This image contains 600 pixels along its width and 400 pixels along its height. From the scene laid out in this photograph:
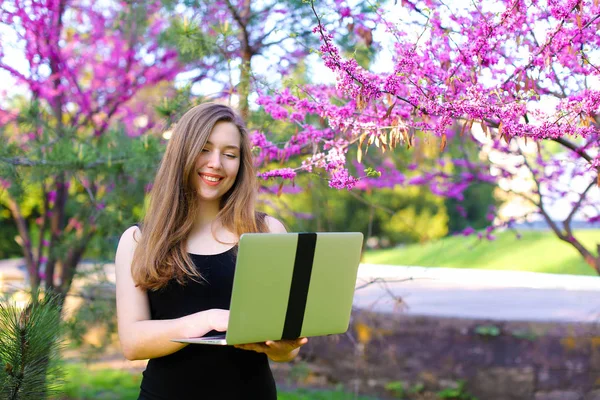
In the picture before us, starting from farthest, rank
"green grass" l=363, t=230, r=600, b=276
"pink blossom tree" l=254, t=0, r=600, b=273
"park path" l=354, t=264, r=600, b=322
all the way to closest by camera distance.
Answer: "green grass" l=363, t=230, r=600, b=276
"park path" l=354, t=264, r=600, b=322
"pink blossom tree" l=254, t=0, r=600, b=273

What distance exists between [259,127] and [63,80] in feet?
7.32

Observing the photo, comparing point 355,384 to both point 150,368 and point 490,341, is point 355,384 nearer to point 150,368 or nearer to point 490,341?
point 490,341

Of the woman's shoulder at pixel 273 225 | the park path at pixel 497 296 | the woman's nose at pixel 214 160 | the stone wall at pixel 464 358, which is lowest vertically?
the stone wall at pixel 464 358

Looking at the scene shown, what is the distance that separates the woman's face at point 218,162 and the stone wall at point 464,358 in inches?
98.6

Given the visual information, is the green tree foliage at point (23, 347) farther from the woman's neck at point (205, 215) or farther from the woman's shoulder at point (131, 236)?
the woman's neck at point (205, 215)

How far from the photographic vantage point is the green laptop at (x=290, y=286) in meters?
1.35

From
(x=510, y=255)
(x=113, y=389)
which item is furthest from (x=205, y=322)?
(x=510, y=255)

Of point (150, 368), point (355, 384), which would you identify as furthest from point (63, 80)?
point (150, 368)

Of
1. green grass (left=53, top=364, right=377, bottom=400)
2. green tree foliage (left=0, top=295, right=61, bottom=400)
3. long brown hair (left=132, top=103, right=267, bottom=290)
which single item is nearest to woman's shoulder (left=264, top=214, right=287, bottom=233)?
long brown hair (left=132, top=103, right=267, bottom=290)

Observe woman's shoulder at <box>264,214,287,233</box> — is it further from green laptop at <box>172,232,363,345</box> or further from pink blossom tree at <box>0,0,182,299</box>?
pink blossom tree at <box>0,0,182,299</box>

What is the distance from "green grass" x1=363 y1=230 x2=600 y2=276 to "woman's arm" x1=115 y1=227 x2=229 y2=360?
5904 millimetres

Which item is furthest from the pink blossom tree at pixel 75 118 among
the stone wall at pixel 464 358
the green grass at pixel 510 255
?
the green grass at pixel 510 255

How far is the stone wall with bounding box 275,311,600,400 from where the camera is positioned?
14.4 feet

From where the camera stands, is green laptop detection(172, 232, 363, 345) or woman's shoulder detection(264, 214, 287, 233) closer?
green laptop detection(172, 232, 363, 345)
